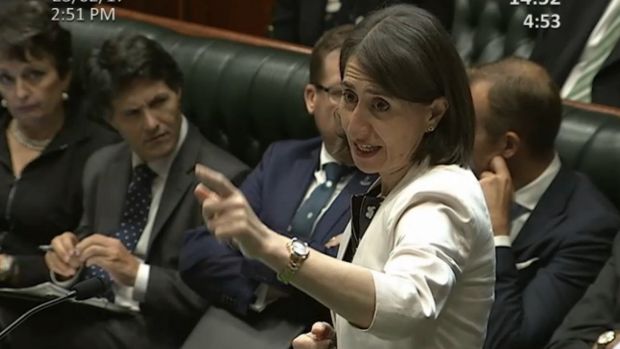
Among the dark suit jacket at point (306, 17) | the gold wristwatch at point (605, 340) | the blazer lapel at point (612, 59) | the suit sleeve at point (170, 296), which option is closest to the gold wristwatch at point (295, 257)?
the gold wristwatch at point (605, 340)

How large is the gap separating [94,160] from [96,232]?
0.19m

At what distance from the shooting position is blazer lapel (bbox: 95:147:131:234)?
8.41 feet

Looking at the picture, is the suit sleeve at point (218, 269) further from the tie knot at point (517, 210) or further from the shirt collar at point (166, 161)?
the tie knot at point (517, 210)


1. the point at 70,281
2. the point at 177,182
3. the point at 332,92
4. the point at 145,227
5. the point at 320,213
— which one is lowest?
the point at 70,281

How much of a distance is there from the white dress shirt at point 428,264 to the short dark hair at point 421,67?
0.12ft

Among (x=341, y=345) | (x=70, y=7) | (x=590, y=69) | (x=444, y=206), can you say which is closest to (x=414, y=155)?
(x=444, y=206)

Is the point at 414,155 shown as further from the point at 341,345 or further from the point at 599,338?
the point at 599,338

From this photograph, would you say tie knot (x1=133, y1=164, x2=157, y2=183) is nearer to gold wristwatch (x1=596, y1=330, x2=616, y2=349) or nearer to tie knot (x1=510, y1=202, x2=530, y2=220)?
tie knot (x1=510, y1=202, x2=530, y2=220)

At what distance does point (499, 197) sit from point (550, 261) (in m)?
0.15

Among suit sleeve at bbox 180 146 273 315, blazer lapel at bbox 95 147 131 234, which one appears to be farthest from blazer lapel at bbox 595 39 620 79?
blazer lapel at bbox 95 147 131 234

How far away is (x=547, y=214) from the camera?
209 centimetres

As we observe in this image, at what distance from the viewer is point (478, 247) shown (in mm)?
1215

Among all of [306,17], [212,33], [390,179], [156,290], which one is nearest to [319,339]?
[390,179]

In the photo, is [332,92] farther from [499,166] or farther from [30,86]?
[30,86]
